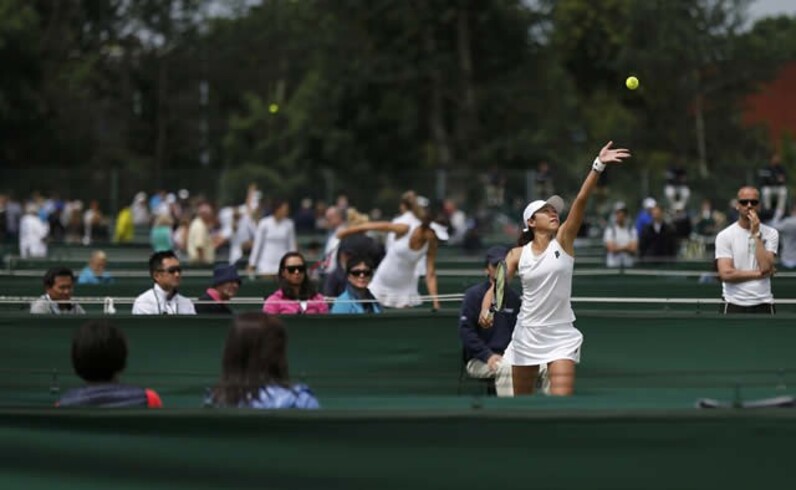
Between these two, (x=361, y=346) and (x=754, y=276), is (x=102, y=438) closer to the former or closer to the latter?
(x=361, y=346)

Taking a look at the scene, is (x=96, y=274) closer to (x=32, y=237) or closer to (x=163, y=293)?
(x=163, y=293)

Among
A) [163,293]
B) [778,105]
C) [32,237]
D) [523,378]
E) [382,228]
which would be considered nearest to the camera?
[523,378]

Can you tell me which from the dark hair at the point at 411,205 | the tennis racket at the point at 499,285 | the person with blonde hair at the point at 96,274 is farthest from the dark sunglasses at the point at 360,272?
the person with blonde hair at the point at 96,274

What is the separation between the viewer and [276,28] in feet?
259

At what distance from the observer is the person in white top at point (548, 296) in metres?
10.4

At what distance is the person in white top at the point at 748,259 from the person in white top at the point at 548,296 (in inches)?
113

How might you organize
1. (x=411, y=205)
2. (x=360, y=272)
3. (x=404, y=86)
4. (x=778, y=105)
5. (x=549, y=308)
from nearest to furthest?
(x=549, y=308) < (x=360, y=272) < (x=411, y=205) < (x=404, y=86) < (x=778, y=105)

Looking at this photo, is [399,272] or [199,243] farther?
[199,243]

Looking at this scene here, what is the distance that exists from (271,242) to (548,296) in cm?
1216

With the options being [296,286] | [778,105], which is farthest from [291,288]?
[778,105]

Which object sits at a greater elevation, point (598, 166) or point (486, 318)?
point (598, 166)

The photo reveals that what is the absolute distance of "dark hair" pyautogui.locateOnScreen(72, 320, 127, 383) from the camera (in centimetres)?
718

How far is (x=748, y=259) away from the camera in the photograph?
1326 centimetres

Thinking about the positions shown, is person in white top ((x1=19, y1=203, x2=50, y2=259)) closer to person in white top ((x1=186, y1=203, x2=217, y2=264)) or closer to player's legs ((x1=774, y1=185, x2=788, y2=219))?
person in white top ((x1=186, y1=203, x2=217, y2=264))
